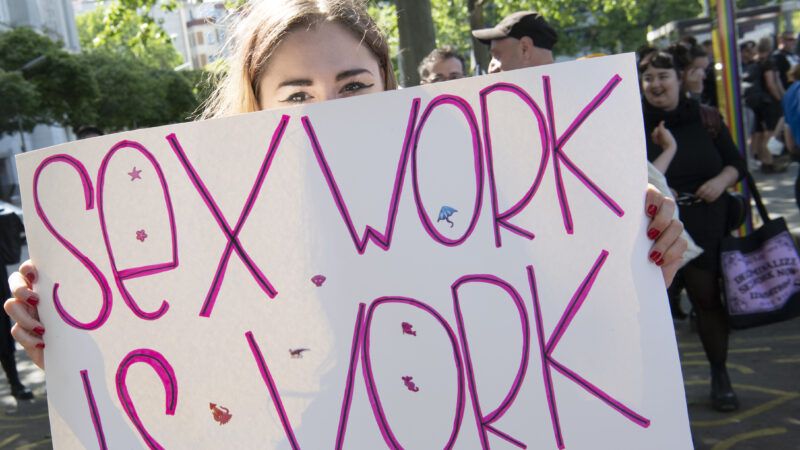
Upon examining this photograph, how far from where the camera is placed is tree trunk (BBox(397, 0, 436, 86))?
8008 millimetres

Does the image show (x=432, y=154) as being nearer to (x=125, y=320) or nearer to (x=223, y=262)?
(x=223, y=262)

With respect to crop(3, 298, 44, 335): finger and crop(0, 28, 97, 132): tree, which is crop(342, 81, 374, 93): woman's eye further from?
crop(0, 28, 97, 132): tree

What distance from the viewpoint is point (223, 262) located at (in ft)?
5.19

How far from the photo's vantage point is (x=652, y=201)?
5.04 ft

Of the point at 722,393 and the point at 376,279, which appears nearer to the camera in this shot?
the point at 376,279

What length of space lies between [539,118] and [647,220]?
25cm

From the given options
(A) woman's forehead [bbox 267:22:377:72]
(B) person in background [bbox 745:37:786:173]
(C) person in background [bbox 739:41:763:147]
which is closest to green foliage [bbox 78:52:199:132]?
(C) person in background [bbox 739:41:763:147]

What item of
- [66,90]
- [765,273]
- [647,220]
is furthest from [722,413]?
[66,90]

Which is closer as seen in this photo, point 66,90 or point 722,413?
point 722,413

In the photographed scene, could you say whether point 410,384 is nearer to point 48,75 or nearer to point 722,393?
point 722,393

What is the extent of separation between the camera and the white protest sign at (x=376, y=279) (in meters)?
1.54

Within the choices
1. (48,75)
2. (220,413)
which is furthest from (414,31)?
(48,75)

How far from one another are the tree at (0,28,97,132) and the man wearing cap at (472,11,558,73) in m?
30.3

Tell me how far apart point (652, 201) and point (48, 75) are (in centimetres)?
3523
